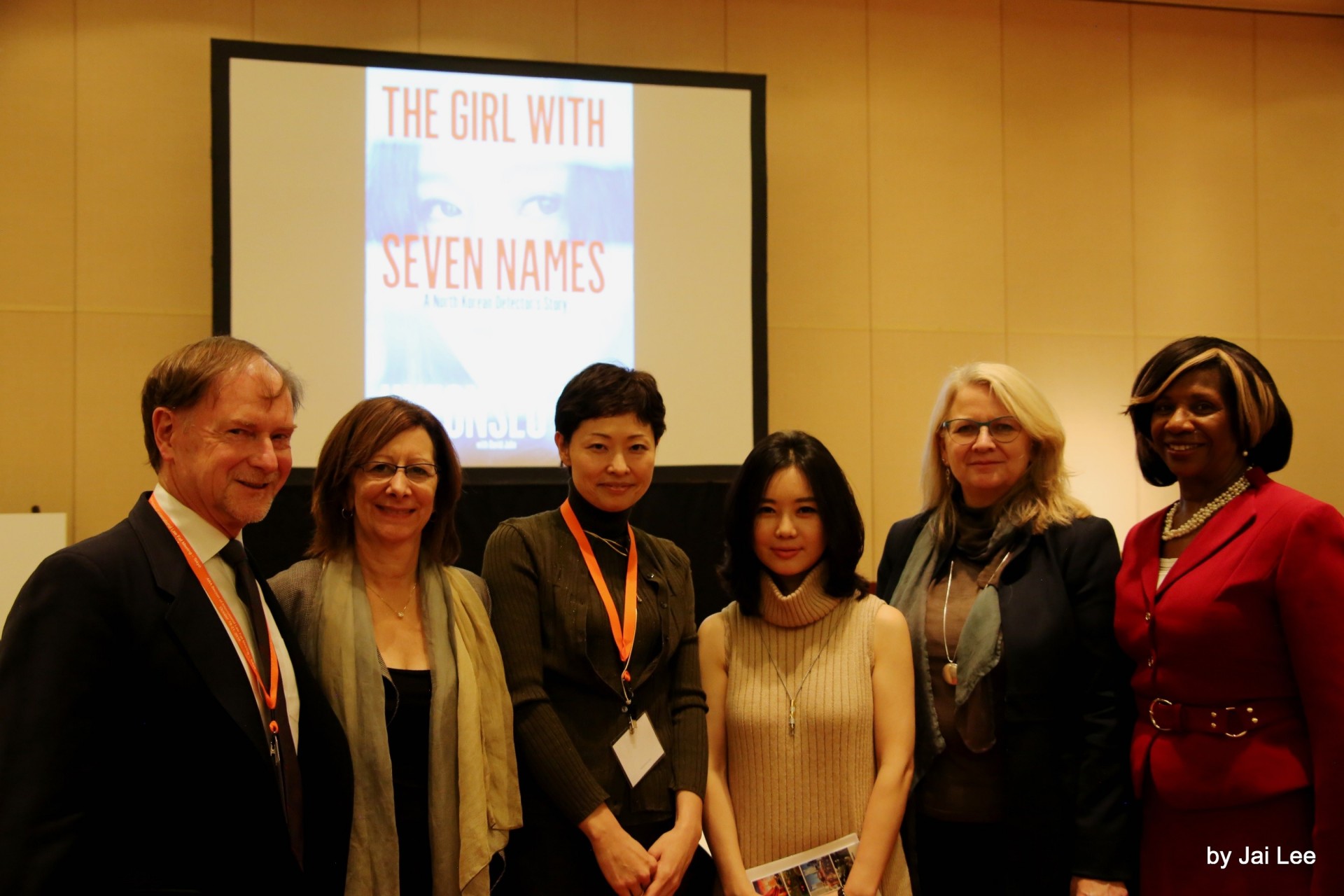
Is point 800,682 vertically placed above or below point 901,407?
below

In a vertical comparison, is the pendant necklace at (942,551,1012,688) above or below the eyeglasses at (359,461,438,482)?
below

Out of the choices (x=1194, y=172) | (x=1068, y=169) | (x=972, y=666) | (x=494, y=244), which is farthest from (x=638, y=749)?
(x=1194, y=172)

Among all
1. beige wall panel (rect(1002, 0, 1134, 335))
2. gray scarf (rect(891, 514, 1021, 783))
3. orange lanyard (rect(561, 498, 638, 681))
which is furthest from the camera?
beige wall panel (rect(1002, 0, 1134, 335))

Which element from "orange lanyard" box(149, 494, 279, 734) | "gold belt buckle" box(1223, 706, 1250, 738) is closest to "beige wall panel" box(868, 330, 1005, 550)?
"gold belt buckle" box(1223, 706, 1250, 738)

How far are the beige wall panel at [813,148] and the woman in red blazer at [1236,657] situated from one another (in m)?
2.98

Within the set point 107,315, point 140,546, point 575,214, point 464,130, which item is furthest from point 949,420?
point 107,315

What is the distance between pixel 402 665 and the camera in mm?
1925

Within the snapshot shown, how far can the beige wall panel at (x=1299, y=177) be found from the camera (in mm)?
5438

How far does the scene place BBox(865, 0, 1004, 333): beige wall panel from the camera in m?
5.08

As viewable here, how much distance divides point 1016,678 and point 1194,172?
14.8 feet

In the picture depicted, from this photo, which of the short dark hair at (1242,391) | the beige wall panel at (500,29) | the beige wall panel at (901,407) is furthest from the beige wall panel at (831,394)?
the short dark hair at (1242,391)

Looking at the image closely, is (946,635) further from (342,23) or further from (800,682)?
(342,23)

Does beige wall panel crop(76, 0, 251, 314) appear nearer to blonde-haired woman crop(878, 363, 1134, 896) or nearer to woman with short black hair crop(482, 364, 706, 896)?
woman with short black hair crop(482, 364, 706, 896)

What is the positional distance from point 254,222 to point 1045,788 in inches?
154
